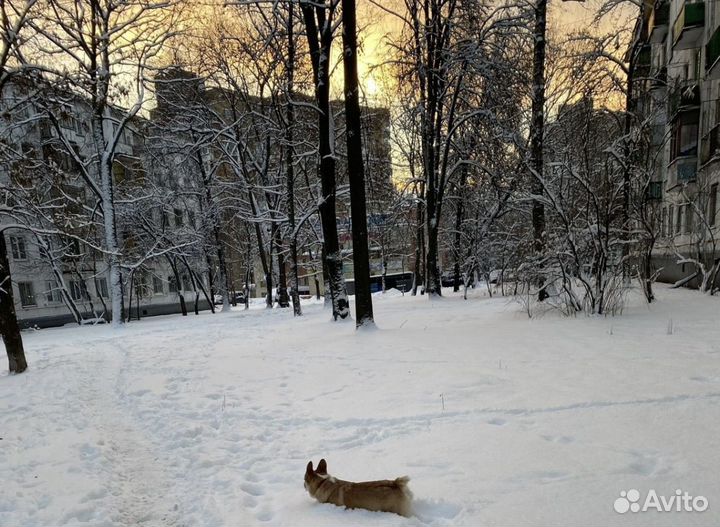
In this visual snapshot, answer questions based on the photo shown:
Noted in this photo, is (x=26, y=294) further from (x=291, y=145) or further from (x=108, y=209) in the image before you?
(x=291, y=145)

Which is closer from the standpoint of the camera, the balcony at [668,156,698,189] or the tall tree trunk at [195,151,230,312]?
the balcony at [668,156,698,189]

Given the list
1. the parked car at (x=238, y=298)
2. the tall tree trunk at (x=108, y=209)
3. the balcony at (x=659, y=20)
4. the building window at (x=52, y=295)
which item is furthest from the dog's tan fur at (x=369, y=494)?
the parked car at (x=238, y=298)

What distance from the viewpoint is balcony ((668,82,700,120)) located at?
13617 mm

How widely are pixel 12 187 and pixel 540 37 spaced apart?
12604mm

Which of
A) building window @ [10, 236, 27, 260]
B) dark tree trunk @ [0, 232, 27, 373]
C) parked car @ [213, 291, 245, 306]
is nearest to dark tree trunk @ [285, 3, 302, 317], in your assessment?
dark tree trunk @ [0, 232, 27, 373]

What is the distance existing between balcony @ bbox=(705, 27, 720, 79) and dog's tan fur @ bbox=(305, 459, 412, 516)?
18.1 m

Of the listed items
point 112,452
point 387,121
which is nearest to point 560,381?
point 112,452

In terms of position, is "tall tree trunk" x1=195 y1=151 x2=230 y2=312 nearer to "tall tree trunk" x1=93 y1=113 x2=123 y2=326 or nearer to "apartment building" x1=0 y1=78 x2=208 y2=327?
"apartment building" x1=0 y1=78 x2=208 y2=327

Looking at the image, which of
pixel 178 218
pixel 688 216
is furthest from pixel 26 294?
pixel 688 216

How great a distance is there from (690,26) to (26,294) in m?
41.8

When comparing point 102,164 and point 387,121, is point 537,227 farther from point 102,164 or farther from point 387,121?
point 102,164

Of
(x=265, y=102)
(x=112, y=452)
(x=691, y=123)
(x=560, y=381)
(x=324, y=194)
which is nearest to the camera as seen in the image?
(x=112, y=452)

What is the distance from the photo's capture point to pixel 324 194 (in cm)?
1111

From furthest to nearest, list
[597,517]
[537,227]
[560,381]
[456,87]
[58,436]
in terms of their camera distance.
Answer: [456,87] < [537,227] < [560,381] < [58,436] < [597,517]
